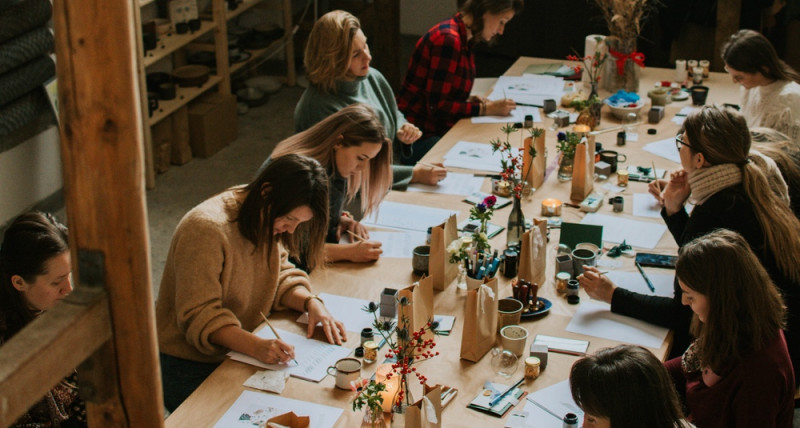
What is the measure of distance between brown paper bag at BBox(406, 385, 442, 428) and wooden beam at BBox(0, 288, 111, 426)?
822 mm

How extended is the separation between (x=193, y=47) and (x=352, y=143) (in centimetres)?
343

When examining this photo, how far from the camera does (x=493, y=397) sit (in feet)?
8.21

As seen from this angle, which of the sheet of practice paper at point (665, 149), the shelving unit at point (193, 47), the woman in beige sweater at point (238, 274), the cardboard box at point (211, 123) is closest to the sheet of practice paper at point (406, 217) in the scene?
the woman in beige sweater at point (238, 274)

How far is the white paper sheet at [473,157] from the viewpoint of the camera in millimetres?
4094

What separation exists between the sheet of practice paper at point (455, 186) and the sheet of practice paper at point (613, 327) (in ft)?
3.35

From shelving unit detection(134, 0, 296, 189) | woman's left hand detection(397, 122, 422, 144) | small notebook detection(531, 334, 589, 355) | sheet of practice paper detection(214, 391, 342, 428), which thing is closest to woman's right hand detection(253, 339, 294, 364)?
sheet of practice paper detection(214, 391, 342, 428)

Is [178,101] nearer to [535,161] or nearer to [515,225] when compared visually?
[535,161]

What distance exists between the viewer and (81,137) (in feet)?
Result: 5.03

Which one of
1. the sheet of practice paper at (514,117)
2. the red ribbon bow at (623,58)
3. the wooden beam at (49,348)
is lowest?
the sheet of practice paper at (514,117)

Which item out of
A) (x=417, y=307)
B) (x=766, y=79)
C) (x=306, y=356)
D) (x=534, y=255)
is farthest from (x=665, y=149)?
(x=306, y=356)

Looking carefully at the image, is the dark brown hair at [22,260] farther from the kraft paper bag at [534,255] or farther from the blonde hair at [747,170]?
the blonde hair at [747,170]

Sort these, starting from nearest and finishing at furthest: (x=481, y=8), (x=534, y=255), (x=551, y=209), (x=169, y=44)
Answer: (x=534, y=255), (x=551, y=209), (x=481, y=8), (x=169, y=44)

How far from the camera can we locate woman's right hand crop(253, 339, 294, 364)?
2631 mm

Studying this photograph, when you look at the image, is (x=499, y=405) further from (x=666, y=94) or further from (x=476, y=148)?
(x=666, y=94)
